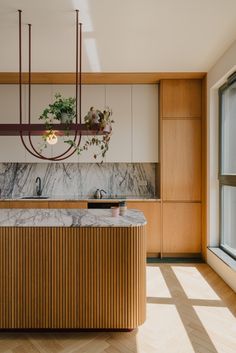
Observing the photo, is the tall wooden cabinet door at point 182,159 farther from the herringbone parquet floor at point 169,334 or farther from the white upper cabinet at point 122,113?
the herringbone parquet floor at point 169,334

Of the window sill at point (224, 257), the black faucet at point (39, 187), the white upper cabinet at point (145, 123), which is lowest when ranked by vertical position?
the window sill at point (224, 257)

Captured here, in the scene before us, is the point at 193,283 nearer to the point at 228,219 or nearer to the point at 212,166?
the point at 228,219

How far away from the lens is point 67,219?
2223 mm

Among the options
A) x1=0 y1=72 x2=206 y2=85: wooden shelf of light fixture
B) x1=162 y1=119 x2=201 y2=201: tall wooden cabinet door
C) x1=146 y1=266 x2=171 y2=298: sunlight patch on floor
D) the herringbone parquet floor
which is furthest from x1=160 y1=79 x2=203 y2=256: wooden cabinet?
the herringbone parquet floor

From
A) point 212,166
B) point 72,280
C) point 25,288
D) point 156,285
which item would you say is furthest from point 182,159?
point 25,288

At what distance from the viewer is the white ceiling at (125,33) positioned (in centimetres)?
232

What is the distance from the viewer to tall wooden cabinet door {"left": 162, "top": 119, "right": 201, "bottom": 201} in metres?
4.07

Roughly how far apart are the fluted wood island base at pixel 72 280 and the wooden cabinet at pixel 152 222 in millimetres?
1949

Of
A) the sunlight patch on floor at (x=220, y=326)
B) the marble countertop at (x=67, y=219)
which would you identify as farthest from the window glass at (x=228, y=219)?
the marble countertop at (x=67, y=219)

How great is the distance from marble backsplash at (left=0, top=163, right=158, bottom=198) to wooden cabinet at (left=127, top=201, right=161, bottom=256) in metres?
0.49

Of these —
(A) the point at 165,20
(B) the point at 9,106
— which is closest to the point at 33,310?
(A) the point at 165,20

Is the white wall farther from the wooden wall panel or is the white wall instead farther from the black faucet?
the black faucet

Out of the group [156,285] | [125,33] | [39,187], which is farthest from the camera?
[39,187]

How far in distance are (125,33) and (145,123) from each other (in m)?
1.63
